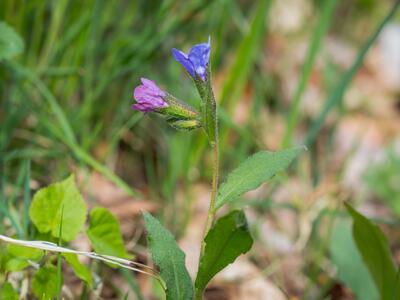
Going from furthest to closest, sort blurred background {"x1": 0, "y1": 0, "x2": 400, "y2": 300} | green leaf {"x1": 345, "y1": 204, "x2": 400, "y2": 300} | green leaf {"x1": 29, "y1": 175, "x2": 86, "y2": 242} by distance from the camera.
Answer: blurred background {"x1": 0, "y1": 0, "x2": 400, "y2": 300}
green leaf {"x1": 345, "y1": 204, "x2": 400, "y2": 300}
green leaf {"x1": 29, "y1": 175, "x2": 86, "y2": 242}

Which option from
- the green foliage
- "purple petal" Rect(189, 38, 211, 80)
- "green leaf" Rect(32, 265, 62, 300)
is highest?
"purple petal" Rect(189, 38, 211, 80)

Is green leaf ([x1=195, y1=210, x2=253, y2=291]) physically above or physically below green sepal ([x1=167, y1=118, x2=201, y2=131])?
below

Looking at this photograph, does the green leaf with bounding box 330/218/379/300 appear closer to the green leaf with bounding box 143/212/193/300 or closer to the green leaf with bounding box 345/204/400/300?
the green leaf with bounding box 345/204/400/300

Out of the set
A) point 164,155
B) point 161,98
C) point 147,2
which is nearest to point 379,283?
point 161,98

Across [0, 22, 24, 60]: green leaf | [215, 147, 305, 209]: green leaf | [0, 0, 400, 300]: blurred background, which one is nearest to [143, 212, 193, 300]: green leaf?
[215, 147, 305, 209]: green leaf

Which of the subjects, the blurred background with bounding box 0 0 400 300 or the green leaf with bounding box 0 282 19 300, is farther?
the blurred background with bounding box 0 0 400 300

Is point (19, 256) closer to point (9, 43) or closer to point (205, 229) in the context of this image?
point (205, 229)

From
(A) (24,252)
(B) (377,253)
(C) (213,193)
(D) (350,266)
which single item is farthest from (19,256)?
(D) (350,266)
